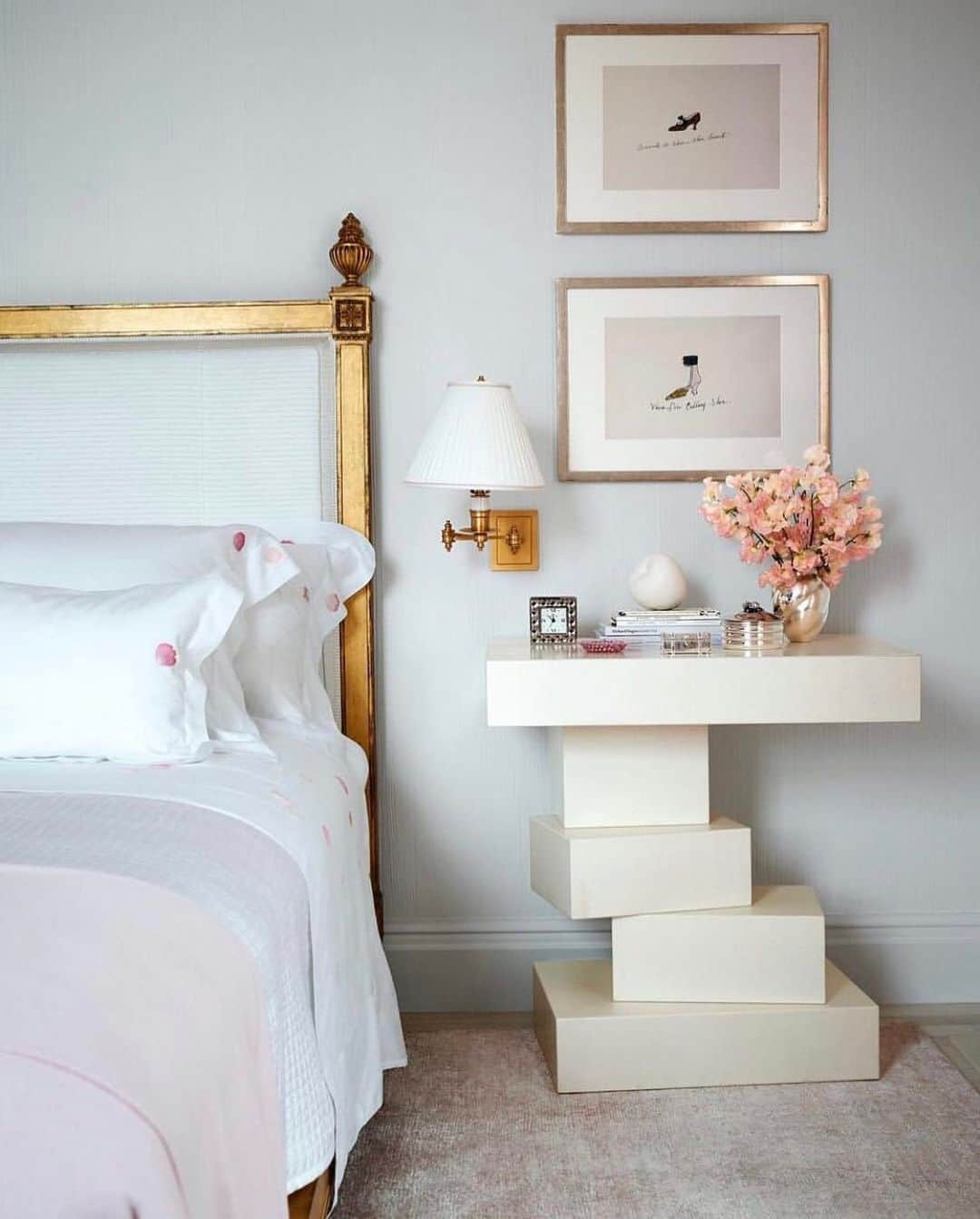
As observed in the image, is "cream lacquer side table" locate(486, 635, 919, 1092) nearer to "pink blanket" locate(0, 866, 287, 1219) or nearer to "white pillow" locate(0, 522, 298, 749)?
"white pillow" locate(0, 522, 298, 749)

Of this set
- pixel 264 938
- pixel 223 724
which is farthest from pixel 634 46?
pixel 264 938

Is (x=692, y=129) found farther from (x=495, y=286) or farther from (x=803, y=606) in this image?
(x=803, y=606)

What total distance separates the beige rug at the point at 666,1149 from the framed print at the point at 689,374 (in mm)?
1290

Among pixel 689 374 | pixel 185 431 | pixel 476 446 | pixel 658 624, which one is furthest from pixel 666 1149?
pixel 185 431

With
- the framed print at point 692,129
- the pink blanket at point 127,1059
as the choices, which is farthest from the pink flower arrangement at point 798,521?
the pink blanket at point 127,1059

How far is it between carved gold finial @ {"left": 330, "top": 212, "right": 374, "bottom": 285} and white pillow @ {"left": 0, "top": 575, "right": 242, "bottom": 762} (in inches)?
37.7

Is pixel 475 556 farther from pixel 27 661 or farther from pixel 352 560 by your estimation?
pixel 27 661

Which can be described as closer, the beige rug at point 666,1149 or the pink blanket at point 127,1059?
the pink blanket at point 127,1059

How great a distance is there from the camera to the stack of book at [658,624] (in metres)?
2.62

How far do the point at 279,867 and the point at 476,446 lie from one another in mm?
1082

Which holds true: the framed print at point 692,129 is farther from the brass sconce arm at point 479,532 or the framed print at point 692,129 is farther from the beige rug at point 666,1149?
the beige rug at point 666,1149

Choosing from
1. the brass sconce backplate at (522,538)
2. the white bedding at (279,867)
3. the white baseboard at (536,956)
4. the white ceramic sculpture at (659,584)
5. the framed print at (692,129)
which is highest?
the framed print at (692,129)

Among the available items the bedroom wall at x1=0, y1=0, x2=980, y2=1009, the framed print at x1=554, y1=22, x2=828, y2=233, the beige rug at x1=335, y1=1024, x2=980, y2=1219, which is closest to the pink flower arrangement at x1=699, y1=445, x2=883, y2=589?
the bedroom wall at x1=0, y1=0, x2=980, y2=1009

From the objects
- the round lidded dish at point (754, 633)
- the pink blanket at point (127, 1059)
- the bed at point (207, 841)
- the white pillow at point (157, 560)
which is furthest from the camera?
the round lidded dish at point (754, 633)
